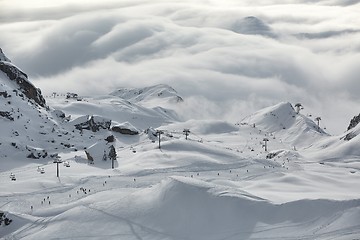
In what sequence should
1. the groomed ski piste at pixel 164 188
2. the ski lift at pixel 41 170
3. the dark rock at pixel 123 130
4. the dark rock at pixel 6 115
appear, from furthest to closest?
the dark rock at pixel 123 130 < the dark rock at pixel 6 115 < the ski lift at pixel 41 170 < the groomed ski piste at pixel 164 188

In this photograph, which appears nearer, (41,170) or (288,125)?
(41,170)

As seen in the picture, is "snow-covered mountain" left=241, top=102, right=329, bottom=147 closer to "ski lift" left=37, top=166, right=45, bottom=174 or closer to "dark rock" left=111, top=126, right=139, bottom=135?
"dark rock" left=111, top=126, right=139, bottom=135

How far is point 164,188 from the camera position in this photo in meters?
45.9

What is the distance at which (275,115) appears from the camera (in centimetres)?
15000

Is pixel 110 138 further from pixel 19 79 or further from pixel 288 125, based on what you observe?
pixel 288 125

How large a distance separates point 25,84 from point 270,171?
62838mm

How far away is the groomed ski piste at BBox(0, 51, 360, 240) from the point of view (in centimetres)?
4062

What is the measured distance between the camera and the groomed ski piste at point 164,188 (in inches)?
1599

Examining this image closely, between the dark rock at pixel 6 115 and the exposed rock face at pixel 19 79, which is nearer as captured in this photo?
the dark rock at pixel 6 115

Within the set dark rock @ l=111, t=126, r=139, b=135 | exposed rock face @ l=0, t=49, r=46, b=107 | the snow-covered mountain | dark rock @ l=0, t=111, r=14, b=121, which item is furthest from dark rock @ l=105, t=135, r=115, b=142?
the snow-covered mountain

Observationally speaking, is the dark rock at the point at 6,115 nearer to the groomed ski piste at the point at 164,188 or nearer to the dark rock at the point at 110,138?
the groomed ski piste at the point at 164,188

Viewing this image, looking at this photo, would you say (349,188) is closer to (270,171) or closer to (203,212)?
(270,171)

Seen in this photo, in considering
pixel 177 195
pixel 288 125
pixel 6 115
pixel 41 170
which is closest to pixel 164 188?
pixel 177 195

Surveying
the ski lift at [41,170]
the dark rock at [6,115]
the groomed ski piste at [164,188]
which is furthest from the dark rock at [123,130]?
the ski lift at [41,170]
